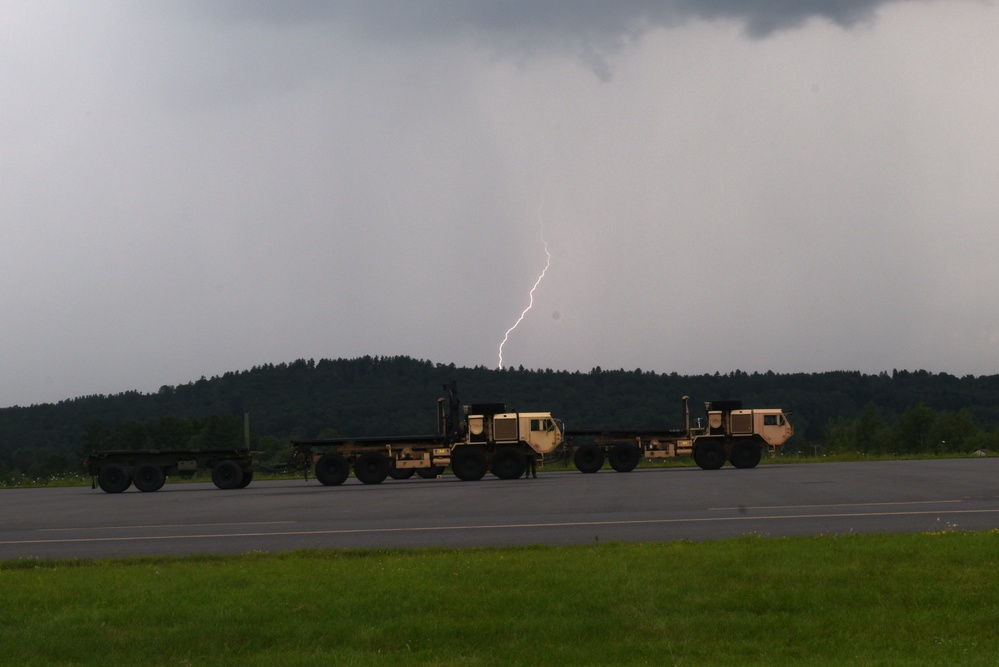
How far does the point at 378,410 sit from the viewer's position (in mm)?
118000

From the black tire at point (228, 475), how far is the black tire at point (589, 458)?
14.7m

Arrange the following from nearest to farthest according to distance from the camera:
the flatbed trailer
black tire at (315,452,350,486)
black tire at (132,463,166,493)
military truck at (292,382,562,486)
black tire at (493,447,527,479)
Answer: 1. black tire at (493,447,527,479)
2. military truck at (292,382,562,486)
3. black tire at (315,452,350,486)
4. the flatbed trailer
5. black tire at (132,463,166,493)

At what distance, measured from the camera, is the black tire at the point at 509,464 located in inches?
1766

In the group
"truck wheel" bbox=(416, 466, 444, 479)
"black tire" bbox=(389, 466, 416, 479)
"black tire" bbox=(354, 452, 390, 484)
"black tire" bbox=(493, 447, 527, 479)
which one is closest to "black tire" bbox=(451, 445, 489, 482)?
"black tire" bbox=(493, 447, 527, 479)

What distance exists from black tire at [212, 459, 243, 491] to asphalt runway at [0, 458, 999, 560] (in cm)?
1019

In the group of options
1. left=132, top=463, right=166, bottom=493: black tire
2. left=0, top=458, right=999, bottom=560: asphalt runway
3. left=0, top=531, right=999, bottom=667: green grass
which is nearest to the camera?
left=0, top=531, right=999, bottom=667: green grass

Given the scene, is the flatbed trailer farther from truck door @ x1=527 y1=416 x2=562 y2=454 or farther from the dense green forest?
the dense green forest

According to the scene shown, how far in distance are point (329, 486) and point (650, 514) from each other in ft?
81.6

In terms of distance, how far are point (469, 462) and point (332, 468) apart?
18.4 feet

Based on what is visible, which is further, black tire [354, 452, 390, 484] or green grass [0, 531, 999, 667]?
black tire [354, 452, 390, 484]

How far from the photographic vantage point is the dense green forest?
Result: 3644 inches

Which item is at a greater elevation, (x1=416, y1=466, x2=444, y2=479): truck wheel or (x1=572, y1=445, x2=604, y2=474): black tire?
(x1=572, y1=445, x2=604, y2=474): black tire

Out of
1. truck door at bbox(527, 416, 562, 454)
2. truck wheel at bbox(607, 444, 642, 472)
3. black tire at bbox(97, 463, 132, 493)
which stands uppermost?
truck door at bbox(527, 416, 562, 454)

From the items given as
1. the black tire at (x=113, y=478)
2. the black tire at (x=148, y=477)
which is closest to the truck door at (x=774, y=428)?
the black tire at (x=148, y=477)
